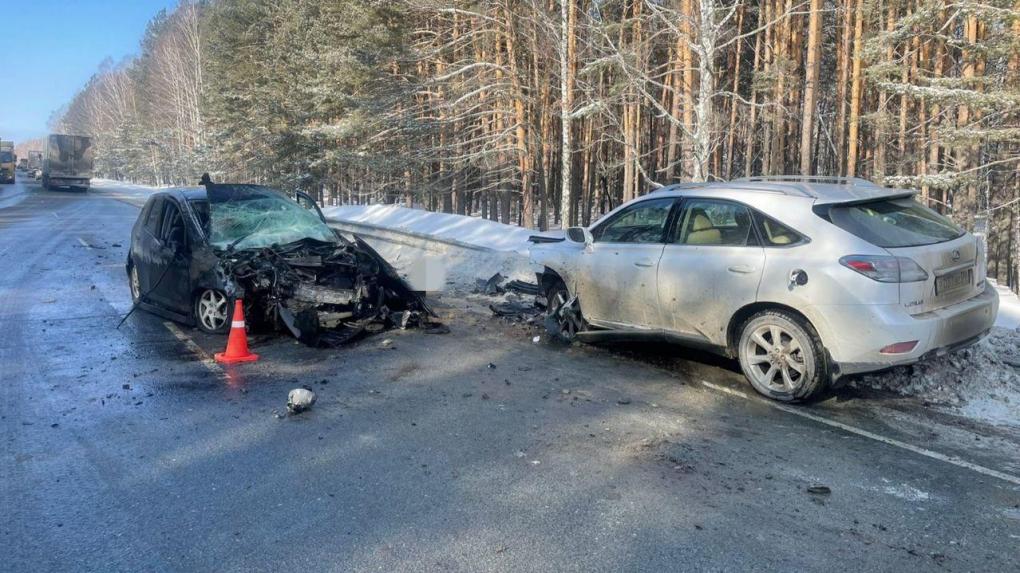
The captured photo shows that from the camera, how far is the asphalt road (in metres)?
3.26

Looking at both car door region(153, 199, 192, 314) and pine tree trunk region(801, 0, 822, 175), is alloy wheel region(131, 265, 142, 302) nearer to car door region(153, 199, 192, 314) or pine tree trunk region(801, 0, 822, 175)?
car door region(153, 199, 192, 314)

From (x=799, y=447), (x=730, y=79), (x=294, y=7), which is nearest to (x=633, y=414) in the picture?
(x=799, y=447)

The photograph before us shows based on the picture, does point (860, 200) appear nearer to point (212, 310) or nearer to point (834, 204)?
point (834, 204)

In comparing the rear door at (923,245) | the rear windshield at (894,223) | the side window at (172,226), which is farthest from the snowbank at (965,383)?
the side window at (172,226)

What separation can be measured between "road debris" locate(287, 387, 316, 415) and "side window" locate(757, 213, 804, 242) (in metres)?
3.93

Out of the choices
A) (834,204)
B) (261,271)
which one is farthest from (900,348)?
(261,271)

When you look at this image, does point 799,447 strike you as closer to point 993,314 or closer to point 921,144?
point 993,314

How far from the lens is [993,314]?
556cm

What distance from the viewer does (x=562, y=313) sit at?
7473 mm

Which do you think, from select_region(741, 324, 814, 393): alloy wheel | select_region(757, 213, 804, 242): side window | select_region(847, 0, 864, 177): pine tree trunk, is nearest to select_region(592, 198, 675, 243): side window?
select_region(757, 213, 804, 242): side window

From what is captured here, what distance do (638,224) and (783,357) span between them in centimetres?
202

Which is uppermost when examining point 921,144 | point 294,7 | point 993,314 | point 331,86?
point 294,7

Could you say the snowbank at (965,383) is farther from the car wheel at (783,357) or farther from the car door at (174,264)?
the car door at (174,264)

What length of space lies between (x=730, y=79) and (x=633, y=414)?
949 inches
